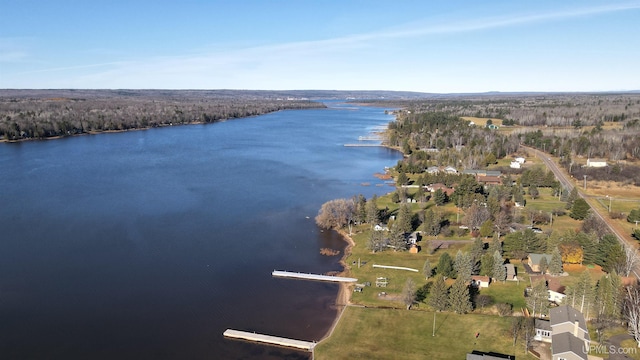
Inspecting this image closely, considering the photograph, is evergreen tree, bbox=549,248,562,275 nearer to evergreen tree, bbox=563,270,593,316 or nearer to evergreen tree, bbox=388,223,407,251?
evergreen tree, bbox=563,270,593,316

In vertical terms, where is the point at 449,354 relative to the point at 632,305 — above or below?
below

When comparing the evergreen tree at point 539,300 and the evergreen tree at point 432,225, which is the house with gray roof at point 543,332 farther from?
the evergreen tree at point 432,225

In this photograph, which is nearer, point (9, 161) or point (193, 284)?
point (193, 284)

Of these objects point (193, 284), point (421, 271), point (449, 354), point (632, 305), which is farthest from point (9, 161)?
point (632, 305)

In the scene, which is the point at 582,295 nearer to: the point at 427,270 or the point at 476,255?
the point at 476,255

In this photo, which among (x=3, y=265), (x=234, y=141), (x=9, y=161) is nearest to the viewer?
(x=3, y=265)

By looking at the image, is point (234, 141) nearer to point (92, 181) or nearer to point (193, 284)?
point (92, 181)

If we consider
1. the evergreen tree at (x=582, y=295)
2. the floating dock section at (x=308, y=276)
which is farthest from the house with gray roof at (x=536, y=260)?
the floating dock section at (x=308, y=276)
